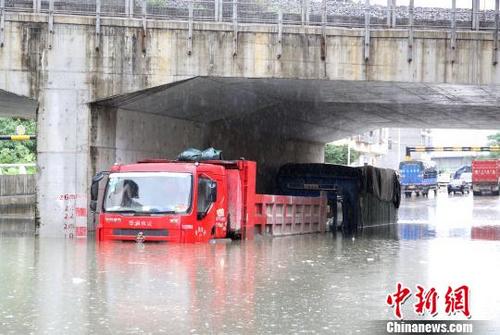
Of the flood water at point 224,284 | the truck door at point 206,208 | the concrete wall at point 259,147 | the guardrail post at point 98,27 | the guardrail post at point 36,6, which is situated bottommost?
the flood water at point 224,284

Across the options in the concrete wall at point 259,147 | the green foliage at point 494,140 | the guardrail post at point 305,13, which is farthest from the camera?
the green foliage at point 494,140

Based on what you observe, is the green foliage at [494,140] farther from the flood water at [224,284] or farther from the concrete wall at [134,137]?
the flood water at [224,284]

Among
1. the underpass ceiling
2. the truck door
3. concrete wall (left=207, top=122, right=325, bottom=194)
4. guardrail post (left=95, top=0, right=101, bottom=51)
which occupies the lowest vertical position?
the truck door

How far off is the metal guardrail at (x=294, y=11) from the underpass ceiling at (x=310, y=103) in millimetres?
1791

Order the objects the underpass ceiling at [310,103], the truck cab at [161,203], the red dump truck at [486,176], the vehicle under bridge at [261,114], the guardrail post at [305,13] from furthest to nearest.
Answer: the red dump truck at [486,176]
the underpass ceiling at [310,103]
the vehicle under bridge at [261,114]
the guardrail post at [305,13]
the truck cab at [161,203]

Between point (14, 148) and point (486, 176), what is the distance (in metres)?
39.4

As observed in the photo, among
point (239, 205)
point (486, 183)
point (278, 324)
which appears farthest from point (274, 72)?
point (486, 183)

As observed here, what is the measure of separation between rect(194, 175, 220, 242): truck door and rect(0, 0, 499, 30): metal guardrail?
6068 millimetres

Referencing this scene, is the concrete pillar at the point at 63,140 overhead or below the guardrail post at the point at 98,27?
below

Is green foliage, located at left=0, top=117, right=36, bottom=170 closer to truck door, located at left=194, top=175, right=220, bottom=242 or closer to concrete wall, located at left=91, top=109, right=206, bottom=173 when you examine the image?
concrete wall, located at left=91, top=109, right=206, bottom=173

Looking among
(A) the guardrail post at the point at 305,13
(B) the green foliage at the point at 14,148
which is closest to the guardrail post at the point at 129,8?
(A) the guardrail post at the point at 305,13

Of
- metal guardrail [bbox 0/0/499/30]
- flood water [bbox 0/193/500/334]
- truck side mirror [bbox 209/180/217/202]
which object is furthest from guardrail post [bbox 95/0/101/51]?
truck side mirror [bbox 209/180/217/202]

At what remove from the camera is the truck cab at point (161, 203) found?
20.8m

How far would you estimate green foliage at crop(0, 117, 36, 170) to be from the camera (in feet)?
204
